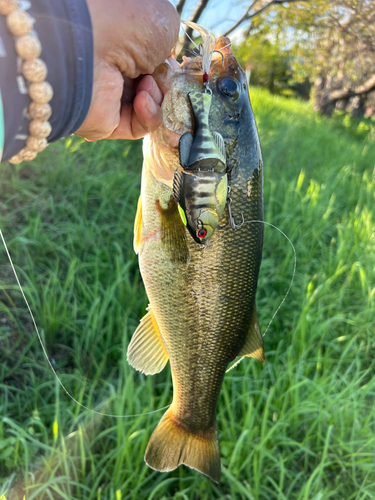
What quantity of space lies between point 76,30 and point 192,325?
1020mm

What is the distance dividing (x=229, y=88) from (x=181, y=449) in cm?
145

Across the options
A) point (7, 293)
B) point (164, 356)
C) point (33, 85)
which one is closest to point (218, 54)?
point (33, 85)

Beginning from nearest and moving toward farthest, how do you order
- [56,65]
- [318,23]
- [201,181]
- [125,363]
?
[56,65], [201,181], [125,363], [318,23]

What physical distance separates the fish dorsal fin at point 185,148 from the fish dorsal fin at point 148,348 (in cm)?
72

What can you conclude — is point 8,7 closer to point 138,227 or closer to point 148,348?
point 138,227

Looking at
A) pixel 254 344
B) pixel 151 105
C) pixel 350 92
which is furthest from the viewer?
pixel 350 92

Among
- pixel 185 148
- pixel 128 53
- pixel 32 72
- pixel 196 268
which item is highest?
pixel 128 53

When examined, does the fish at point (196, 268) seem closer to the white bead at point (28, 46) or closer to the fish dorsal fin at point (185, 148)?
the fish dorsal fin at point (185, 148)

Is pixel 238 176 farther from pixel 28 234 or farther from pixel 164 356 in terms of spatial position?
pixel 28 234

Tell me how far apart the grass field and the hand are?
4.50 ft

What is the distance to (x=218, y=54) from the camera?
1185 millimetres

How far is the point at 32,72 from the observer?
791mm

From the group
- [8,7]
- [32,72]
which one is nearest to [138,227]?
[32,72]

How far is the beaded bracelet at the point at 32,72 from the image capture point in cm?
73
